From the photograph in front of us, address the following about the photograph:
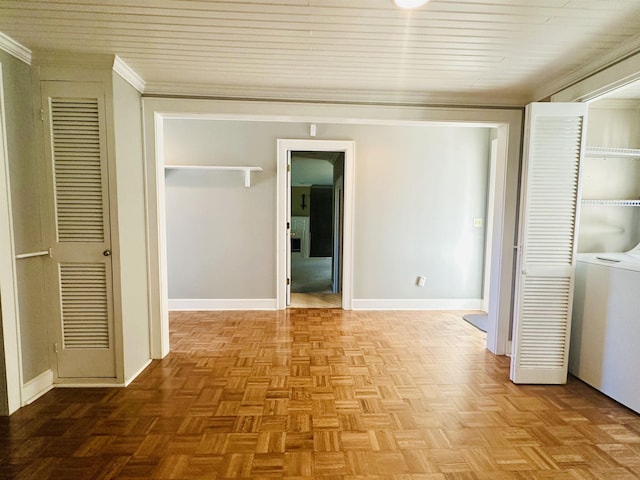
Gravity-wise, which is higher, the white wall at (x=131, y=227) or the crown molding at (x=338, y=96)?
the crown molding at (x=338, y=96)

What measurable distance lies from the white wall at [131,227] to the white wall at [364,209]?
131cm

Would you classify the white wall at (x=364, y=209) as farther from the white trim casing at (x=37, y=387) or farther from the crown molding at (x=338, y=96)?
the white trim casing at (x=37, y=387)

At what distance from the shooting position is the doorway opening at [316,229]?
440 cm

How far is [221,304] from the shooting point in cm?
381

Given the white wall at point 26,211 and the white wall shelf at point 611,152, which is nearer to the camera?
the white wall at point 26,211

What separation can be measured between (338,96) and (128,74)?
154 centimetres

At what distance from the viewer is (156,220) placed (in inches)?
97.4

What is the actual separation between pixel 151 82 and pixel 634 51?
3.19 meters

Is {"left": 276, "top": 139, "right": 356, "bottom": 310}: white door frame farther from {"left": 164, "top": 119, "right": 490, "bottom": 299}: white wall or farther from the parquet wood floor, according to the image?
Result: the parquet wood floor

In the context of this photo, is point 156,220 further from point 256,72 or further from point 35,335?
point 256,72

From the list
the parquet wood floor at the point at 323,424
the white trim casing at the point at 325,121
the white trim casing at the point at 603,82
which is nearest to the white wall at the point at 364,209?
the white trim casing at the point at 325,121

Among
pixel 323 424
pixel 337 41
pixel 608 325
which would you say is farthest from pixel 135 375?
pixel 608 325

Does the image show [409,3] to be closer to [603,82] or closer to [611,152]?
[603,82]

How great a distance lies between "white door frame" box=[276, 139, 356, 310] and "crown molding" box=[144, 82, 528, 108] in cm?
119
